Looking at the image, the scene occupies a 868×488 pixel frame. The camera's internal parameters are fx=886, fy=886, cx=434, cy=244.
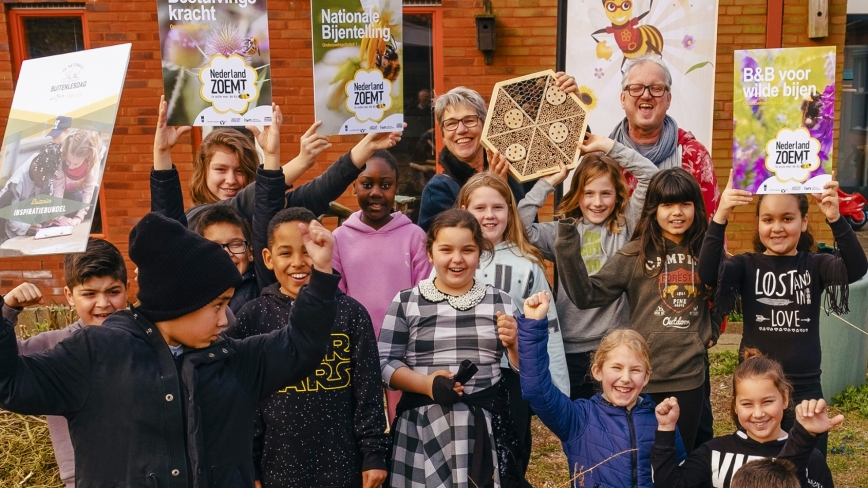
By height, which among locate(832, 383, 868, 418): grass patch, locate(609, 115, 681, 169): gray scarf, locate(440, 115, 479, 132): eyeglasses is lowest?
locate(832, 383, 868, 418): grass patch

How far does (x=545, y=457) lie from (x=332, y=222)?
3.24 meters

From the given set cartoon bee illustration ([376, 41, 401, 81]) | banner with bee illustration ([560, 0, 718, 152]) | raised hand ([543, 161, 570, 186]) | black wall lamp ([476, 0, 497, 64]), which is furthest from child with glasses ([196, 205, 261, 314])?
black wall lamp ([476, 0, 497, 64])

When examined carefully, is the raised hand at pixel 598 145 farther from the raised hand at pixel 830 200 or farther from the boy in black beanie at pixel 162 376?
the boy in black beanie at pixel 162 376

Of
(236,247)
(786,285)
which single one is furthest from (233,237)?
(786,285)

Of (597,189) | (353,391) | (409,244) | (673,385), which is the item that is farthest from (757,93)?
(353,391)

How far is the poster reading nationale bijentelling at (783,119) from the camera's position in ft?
12.3

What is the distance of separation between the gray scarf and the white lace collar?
1.27 meters

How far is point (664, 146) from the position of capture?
14.2 feet

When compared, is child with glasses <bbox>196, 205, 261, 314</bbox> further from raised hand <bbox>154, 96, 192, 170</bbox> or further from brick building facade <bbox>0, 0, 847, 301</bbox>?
brick building facade <bbox>0, 0, 847, 301</bbox>

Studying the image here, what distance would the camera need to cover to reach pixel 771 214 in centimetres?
381

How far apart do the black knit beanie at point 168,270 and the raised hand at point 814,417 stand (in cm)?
189

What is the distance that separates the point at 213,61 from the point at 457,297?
1548 mm

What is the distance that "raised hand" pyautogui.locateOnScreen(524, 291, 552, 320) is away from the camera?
10.4 feet

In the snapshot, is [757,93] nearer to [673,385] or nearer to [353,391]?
[673,385]
